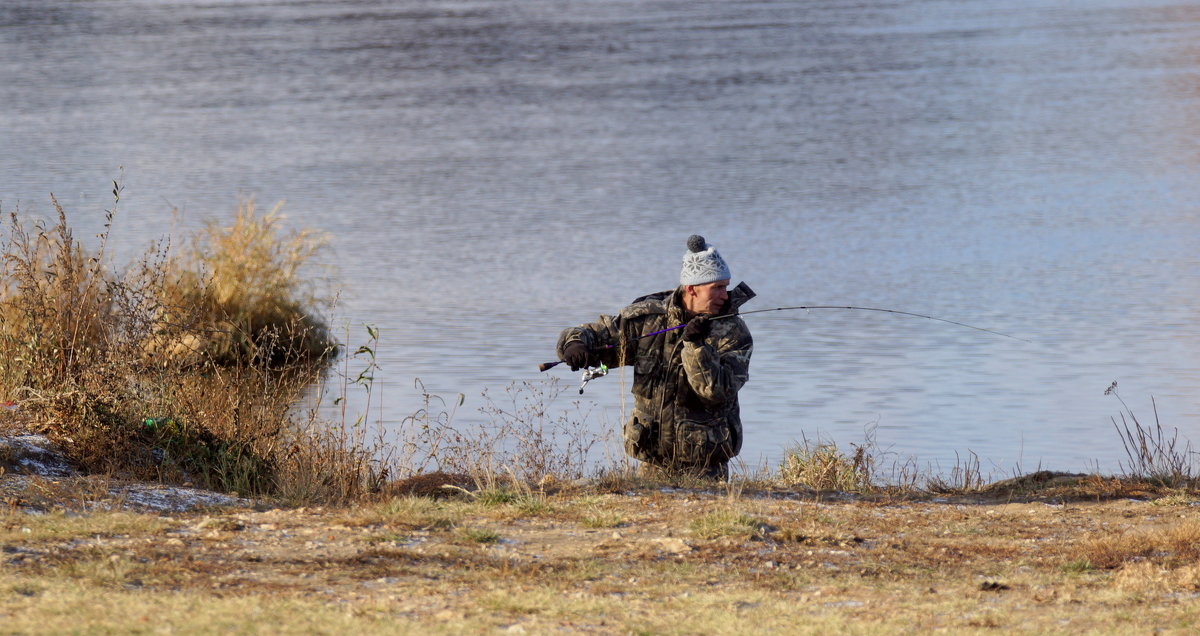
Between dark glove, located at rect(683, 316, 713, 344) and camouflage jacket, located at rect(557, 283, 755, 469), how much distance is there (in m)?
0.10

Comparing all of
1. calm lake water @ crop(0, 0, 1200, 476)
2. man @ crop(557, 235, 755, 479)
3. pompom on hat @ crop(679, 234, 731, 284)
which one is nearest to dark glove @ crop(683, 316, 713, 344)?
man @ crop(557, 235, 755, 479)

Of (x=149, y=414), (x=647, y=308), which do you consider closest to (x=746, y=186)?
(x=647, y=308)

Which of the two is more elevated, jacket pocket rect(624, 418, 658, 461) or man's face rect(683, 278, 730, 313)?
man's face rect(683, 278, 730, 313)

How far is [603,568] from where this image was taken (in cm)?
627

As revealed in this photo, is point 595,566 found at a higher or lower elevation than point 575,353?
lower

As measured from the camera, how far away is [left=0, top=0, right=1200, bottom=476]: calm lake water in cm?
1551

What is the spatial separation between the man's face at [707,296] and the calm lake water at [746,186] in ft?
3.71

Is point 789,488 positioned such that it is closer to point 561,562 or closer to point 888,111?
point 561,562

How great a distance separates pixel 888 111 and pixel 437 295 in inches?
920

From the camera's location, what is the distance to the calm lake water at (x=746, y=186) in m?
15.5

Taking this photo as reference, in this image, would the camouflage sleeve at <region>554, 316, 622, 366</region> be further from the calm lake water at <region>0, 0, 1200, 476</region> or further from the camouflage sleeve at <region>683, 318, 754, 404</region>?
the calm lake water at <region>0, 0, 1200, 476</region>

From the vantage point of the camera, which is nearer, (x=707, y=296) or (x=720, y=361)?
(x=720, y=361)

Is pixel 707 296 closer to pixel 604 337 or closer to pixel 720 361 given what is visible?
pixel 720 361

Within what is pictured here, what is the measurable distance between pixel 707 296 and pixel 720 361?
1.16ft
